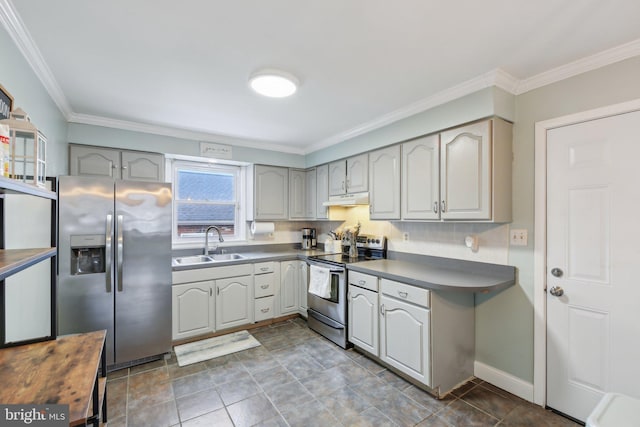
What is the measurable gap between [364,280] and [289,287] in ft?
4.41

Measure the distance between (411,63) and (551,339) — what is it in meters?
2.14

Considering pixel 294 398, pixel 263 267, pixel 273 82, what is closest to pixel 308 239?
pixel 263 267

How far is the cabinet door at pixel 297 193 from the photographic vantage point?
4199mm

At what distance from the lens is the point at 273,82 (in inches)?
81.7

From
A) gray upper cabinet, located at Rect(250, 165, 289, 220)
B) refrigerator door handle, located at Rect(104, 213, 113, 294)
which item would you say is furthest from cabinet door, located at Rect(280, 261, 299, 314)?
refrigerator door handle, located at Rect(104, 213, 113, 294)

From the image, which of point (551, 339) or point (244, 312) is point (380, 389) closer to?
point (551, 339)

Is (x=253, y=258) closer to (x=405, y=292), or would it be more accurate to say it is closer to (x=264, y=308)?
(x=264, y=308)

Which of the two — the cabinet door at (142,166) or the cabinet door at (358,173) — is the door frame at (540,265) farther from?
the cabinet door at (142,166)

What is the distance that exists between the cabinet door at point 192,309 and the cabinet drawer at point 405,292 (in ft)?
6.17

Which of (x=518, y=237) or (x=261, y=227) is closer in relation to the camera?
(x=518, y=237)

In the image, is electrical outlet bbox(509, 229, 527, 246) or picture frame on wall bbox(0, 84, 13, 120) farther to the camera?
electrical outlet bbox(509, 229, 527, 246)

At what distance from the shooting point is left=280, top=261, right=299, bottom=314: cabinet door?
146 inches

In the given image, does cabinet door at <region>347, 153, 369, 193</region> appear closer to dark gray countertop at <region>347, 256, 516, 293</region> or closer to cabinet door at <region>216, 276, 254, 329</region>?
dark gray countertop at <region>347, 256, 516, 293</region>

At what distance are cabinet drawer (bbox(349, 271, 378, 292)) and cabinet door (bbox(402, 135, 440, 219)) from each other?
66 cm
